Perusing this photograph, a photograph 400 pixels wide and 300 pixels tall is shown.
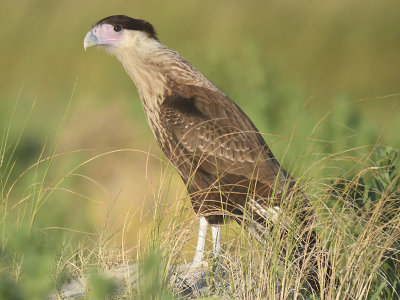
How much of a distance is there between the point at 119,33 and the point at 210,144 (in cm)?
115

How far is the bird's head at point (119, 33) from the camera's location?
5242 millimetres

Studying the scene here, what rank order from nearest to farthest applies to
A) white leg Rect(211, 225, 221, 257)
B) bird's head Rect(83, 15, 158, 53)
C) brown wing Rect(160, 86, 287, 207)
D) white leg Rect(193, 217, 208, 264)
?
white leg Rect(211, 225, 221, 257) → white leg Rect(193, 217, 208, 264) → brown wing Rect(160, 86, 287, 207) → bird's head Rect(83, 15, 158, 53)

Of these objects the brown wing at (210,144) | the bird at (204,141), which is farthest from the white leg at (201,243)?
the brown wing at (210,144)

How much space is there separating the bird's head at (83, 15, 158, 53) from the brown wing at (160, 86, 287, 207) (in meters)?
0.66

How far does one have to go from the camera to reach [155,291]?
312 cm

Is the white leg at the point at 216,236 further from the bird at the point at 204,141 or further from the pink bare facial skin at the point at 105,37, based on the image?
the pink bare facial skin at the point at 105,37

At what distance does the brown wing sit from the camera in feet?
15.7

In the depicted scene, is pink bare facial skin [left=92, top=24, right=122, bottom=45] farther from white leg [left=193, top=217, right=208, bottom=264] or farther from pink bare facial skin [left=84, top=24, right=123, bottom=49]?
white leg [left=193, top=217, right=208, bottom=264]

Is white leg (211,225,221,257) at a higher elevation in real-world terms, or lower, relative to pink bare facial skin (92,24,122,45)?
lower

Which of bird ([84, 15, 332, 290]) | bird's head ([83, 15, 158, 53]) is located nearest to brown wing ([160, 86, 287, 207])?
bird ([84, 15, 332, 290])

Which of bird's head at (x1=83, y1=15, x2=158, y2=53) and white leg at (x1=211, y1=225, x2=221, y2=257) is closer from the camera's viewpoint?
white leg at (x1=211, y1=225, x2=221, y2=257)

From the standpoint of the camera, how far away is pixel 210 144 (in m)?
4.81

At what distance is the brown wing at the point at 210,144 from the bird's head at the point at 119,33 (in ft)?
2.15

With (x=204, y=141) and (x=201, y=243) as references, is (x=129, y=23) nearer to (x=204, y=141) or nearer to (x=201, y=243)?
(x=204, y=141)
